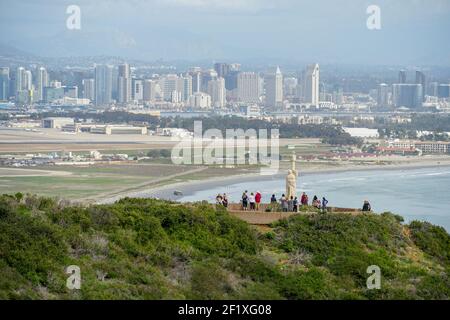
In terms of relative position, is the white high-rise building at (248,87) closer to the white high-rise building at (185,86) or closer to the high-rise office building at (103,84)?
the white high-rise building at (185,86)

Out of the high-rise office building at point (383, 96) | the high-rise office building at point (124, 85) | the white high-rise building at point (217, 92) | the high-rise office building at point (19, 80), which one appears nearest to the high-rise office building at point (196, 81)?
the white high-rise building at point (217, 92)

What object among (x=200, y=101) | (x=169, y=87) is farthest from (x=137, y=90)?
(x=200, y=101)

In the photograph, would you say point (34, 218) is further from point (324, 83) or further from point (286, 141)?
point (324, 83)

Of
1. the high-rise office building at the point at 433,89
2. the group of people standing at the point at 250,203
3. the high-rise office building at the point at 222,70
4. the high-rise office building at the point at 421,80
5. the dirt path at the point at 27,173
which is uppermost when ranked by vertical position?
the high-rise office building at the point at 222,70

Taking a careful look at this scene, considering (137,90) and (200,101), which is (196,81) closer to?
(137,90)

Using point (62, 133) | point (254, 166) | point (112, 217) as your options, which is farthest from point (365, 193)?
point (62, 133)

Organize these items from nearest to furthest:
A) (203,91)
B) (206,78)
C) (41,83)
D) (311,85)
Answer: (41,83), (311,85), (203,91), (206,78)
